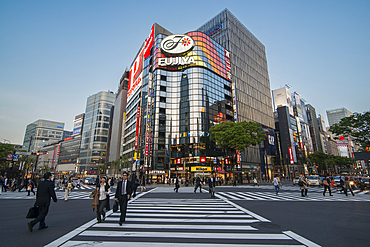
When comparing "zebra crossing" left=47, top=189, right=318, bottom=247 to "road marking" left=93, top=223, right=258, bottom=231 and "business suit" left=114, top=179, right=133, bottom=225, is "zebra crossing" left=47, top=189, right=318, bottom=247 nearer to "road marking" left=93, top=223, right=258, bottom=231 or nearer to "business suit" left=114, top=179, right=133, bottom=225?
"road marking" left=93, top=223, right=258, bottom=231

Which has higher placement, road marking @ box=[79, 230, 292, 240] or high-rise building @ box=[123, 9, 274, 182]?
high-rise building @ box=[123, 9, 274, 182]

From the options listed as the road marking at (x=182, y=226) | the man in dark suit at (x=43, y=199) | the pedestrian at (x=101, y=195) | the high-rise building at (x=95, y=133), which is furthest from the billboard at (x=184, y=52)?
the high-rise building at (x=95, y=133)

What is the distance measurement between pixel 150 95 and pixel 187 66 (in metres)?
14.2

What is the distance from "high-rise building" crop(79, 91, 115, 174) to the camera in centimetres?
10328

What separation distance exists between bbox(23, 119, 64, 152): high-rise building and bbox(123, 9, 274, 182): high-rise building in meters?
141

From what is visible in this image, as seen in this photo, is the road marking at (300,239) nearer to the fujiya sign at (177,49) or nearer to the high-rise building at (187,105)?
the high-rise building at (187,105)

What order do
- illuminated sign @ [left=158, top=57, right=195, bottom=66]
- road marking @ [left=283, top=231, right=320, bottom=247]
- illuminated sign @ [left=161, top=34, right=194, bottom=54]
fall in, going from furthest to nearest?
illuminated sign @ [left=161, top=34, right=194, bottom=54] → illuminated sign @ [left=158, top=57, right=195, bottom=66] → road marking @ [left=283, top=231, right=320, bottom=247]

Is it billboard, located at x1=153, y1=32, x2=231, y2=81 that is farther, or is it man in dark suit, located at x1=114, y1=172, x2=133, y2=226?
billboard, located at x1=153, y1=32, x2=231, y2=81

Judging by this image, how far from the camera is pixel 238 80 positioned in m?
68.6

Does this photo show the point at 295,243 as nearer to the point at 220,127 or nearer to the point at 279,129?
the point at 220,127

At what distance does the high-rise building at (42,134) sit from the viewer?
6516 inches

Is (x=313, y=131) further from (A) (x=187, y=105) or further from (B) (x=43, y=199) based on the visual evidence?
(B) (x=43, y=199)

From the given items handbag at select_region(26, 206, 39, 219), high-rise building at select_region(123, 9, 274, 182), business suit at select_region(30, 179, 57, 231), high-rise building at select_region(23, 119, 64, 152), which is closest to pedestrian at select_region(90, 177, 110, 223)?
business suit at select_region(30, 179, 57, 231)

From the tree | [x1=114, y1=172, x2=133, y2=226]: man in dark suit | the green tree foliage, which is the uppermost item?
the green tree foliage
